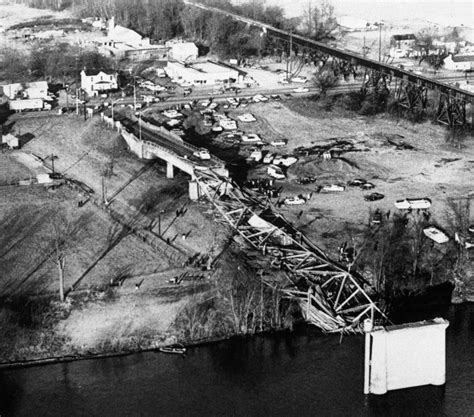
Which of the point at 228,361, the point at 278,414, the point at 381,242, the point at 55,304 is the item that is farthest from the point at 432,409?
the point at 55,304

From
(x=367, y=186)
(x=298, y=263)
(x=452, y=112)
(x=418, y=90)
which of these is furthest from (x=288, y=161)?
(x=418, y=90)

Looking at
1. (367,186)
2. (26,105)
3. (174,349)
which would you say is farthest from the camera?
(26,105)

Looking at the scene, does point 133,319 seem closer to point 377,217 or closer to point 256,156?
point 377,217

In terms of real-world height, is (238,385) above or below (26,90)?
below

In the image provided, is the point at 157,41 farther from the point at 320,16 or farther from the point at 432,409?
the point at 432,409

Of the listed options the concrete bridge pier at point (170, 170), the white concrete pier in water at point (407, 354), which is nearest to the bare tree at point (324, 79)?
the concrete bridge pier at point (170, 170)

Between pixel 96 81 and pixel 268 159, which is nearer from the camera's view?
pixel 268 159
